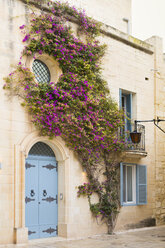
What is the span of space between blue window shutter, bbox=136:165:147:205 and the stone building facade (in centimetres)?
3

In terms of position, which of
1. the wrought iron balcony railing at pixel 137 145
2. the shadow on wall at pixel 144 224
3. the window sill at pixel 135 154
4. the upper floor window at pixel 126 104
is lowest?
the shadow on wall at pixel 144 224

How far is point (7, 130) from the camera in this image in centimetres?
960

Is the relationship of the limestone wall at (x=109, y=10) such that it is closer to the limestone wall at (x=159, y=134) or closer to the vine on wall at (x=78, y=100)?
the limestone wall at (x=159, y=134)

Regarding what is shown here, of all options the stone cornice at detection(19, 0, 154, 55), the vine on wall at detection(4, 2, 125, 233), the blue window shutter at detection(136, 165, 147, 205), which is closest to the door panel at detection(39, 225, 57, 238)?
the vine on wall at detection(4, 2, 125, 233)

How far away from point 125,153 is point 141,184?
1.59 m

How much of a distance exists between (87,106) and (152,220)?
5.31 metres

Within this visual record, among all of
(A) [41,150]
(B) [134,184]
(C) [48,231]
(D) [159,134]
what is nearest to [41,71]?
(A) [41,150]

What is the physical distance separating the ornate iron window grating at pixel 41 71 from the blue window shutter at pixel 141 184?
15.5ft

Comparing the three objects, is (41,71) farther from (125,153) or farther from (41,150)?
(125,153)

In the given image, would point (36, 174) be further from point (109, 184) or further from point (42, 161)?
point (109, 184)

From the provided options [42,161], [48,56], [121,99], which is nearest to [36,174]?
[42,161]

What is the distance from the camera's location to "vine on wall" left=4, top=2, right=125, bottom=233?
403 inches

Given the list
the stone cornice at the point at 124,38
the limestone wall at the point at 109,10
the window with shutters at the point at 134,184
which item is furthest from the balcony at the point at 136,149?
the limestone wall at the point at 109,10

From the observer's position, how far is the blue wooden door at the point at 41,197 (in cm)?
1017
